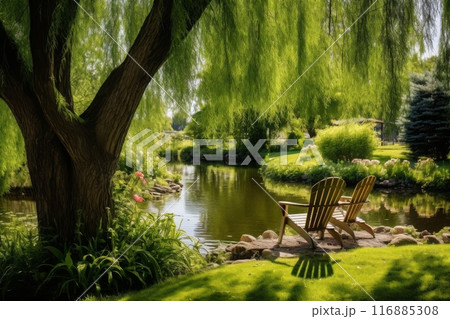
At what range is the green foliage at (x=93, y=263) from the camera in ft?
13.0

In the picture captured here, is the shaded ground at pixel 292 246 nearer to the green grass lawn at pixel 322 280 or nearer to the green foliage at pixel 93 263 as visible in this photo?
the green grass lawn at pixel 322 280

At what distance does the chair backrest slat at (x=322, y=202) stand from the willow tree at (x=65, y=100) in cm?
215

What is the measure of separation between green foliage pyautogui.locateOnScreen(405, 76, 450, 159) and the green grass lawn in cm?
1197

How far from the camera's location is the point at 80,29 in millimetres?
5195

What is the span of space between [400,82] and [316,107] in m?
1.52

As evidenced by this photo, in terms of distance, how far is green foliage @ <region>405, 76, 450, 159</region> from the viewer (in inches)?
613

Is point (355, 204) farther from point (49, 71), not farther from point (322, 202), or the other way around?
point (49, 71)

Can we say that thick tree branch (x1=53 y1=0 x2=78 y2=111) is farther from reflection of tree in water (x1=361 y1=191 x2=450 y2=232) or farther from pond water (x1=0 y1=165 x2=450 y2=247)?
reflection of tree in water (x1=361 y1=191 x2=450 y2=232)

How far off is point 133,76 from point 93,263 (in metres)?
1.65

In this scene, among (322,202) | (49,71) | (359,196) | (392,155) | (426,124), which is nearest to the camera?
(49,71)

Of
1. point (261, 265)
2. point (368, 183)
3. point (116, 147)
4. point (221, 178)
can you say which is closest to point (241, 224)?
point (368, 183)

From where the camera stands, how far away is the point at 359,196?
5637mm

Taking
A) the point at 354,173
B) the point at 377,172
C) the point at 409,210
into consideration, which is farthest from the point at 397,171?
the point at 409,210

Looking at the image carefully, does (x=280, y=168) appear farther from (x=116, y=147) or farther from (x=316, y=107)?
(x=116, y=147)
